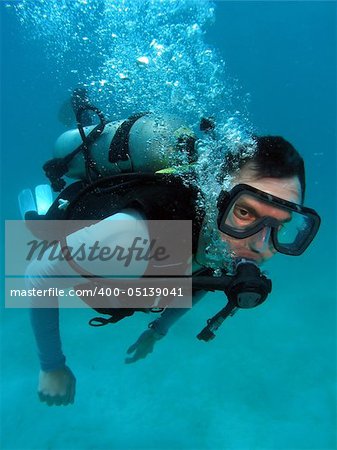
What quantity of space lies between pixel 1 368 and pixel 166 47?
686 cm

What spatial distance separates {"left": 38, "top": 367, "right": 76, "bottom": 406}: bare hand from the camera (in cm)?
287

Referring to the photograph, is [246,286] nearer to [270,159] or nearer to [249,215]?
[249,215]

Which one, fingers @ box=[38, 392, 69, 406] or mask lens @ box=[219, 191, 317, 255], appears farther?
fingers @ box=[38, 392, 69, 406]

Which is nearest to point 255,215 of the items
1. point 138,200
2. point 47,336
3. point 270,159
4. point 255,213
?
point 255,213

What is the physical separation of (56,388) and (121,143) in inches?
74.2

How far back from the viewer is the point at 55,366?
2.94 metres

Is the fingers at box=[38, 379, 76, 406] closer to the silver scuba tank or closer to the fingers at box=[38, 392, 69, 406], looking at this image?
the fingers at box=[38, 392, 69, 406]

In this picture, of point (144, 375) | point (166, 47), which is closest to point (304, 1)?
point (166, 47)

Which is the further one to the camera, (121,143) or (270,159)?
(121,143)

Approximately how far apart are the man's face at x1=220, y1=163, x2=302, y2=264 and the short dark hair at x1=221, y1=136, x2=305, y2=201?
1.4 inches

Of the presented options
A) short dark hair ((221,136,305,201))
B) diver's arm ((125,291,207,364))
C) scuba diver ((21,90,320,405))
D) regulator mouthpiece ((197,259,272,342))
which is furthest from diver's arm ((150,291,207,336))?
short dark hair ((221,136,305,201))

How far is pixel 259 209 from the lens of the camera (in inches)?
94.0

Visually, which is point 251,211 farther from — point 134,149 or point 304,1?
point 304,1

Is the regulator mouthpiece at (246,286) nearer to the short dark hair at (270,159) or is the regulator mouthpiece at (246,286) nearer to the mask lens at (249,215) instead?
the mask lens at (249,215)
